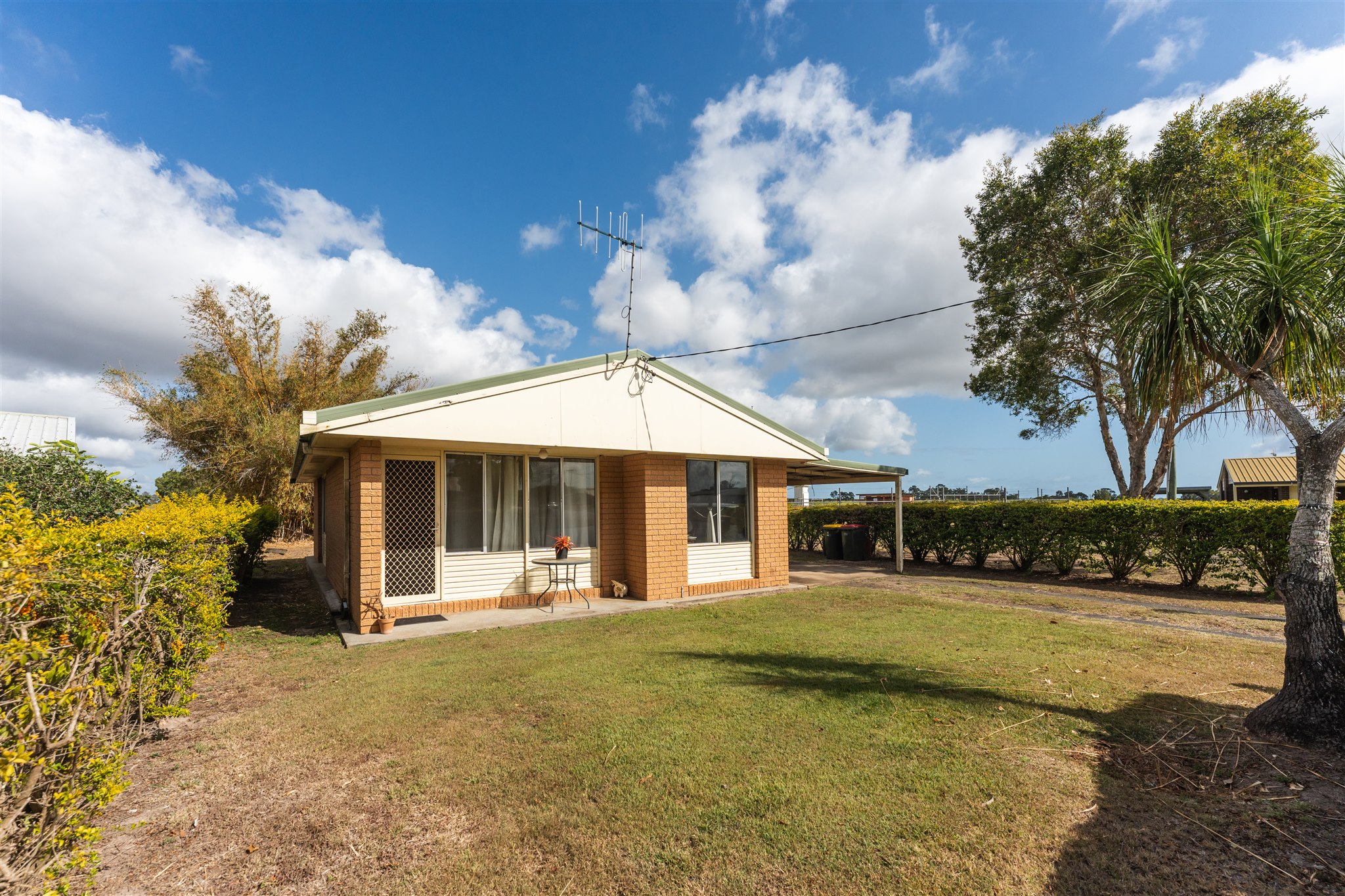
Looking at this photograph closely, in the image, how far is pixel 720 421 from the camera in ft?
36.8

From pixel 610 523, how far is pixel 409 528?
352 centimetres

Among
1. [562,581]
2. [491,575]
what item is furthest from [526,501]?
[562,581]

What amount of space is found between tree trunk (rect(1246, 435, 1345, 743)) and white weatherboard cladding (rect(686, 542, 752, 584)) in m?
8.10

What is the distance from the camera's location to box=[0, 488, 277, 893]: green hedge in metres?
2.05

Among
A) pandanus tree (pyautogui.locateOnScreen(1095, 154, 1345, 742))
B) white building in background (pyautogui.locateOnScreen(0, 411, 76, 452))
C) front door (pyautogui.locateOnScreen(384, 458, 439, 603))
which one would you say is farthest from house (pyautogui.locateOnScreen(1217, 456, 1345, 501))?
white building in background (pyautogui.locateOnScreen(0, 411, 76, 452))

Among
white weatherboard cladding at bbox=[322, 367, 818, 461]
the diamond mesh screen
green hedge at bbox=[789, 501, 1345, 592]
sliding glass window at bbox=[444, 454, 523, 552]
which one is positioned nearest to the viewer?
white weatherboard cladding at bbox=[322, 367, 818, 461]

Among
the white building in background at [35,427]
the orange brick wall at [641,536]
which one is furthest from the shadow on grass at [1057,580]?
the white building in background at [35,427]

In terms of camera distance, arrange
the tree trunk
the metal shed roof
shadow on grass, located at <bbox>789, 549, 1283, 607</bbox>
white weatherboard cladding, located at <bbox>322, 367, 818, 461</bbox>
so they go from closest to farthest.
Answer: the tree trunk < white weatherboard cladding, located at <bbox>322, 367, 818, 461</bbox> < shadow on grass, located at <bbox>789, 549, 1283, 607</bbox> < the metal shed roof

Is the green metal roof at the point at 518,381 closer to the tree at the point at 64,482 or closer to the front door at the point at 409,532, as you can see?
the front door at the point at 409,532

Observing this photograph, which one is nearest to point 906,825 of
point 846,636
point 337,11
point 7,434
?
point 846,636

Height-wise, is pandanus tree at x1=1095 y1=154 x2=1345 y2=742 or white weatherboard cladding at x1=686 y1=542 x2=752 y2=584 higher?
pandanus tree at x1=1095 y1=154 x2=1345 y2=742

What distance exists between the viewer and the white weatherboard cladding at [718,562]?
37.2 ft

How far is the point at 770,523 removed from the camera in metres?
12.4

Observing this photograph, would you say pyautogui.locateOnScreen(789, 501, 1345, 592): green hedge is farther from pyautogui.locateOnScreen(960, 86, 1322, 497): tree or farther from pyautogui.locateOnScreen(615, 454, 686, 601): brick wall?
pyautogui.locateOnScreen(615, 454, 686, 601): brick wall
